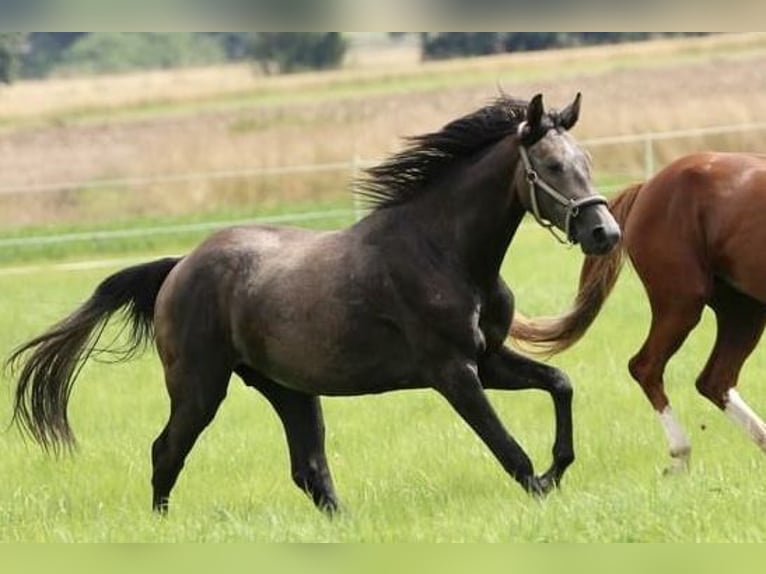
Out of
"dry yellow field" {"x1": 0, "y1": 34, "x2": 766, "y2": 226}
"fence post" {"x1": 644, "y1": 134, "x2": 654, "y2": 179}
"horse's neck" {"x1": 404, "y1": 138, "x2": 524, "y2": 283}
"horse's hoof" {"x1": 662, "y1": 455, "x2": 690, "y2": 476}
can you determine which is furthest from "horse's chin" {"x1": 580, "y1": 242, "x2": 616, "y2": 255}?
"dry yellow field" {"x1": 0, "y1": 34, "x2": 766, "y2": 226}

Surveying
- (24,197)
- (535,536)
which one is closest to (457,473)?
(535,536)

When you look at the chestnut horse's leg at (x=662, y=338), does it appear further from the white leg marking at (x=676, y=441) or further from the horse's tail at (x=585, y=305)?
the horse's tail at (x=585, y=305)

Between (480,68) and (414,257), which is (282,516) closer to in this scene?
(414,257)

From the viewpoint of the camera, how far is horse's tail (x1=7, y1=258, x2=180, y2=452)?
6801 mm

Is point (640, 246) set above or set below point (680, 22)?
below

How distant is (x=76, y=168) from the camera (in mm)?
27234

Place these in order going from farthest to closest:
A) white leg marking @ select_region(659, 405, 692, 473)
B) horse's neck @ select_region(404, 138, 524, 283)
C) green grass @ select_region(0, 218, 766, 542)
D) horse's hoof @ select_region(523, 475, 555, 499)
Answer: white leg marking @ select_region(659, 405, 692, 473)
horse's neck @ select_region(404, 138, 524, 283)
horse's hoof @ select_region(523, 475, 555, 499)
green grass @ select_region(0, 218, 766, 542)

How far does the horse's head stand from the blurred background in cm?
1476

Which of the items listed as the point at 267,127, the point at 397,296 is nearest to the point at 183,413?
the point at 397,296

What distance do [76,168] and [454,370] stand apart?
22.5 metres

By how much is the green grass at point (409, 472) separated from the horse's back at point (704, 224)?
2.76 feet

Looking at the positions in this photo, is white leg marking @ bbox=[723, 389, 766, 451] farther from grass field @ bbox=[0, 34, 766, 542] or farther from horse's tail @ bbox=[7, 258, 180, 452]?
horse's tail @ bbox=[7, 258, 180, 452]

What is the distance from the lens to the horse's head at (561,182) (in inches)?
213

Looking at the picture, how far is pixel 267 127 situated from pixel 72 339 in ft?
76.4
